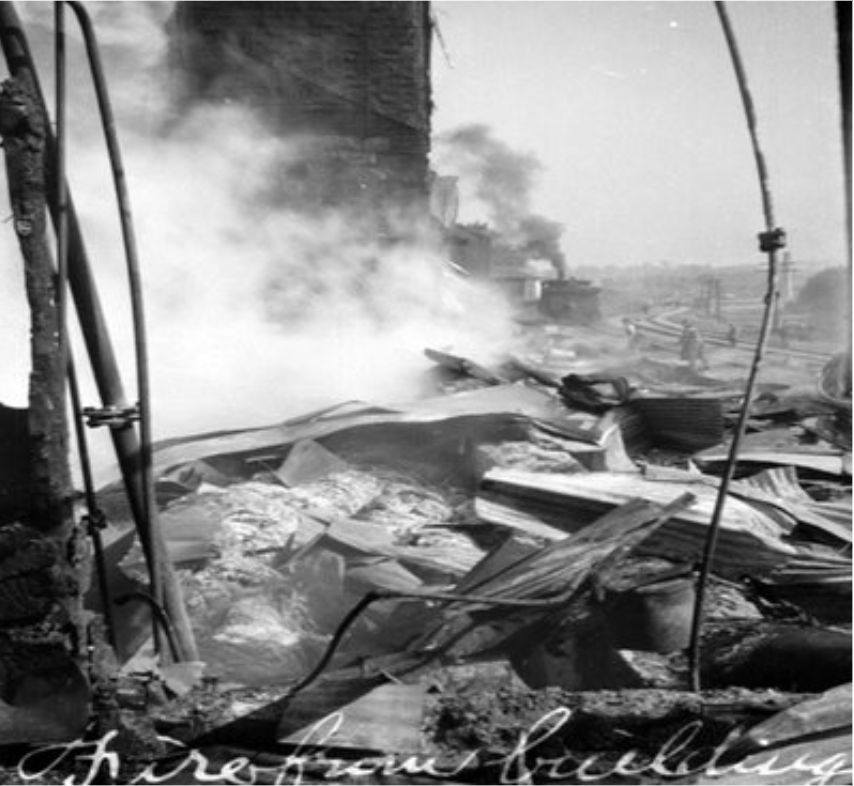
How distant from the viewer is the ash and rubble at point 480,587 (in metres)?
3.13

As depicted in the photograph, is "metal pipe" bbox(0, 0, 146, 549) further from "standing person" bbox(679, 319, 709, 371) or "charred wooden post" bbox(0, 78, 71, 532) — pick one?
"standing person" bbox(679, 319, 709, 371)

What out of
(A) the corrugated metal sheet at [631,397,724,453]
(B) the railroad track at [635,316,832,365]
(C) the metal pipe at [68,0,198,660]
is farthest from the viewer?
(B) the railroad track at [635,316,832,365]

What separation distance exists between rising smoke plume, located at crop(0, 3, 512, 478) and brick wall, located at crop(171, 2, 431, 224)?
417mm

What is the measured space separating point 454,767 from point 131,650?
2007 mm

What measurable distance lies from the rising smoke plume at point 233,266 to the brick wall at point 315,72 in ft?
1.37

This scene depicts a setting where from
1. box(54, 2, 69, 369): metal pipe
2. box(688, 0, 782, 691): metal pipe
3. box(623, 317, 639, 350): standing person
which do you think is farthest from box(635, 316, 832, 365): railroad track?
box(54, 2, 69, 369): metal pipe

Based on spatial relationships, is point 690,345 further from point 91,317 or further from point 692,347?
point 91,317

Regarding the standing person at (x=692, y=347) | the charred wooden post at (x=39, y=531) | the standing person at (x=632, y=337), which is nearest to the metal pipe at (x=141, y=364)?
the charred wooden post at (x=39, y=531)

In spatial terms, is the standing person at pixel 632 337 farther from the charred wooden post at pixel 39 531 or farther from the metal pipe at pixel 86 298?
the charred wooden post at pixel 39 531

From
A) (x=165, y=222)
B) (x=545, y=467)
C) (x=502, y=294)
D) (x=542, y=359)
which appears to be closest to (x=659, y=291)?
(x=502, y=294)

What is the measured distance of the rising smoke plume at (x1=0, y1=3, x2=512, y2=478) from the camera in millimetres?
10562

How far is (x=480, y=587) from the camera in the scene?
3988mm

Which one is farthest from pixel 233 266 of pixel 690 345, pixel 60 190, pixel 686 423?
pixel 690 345

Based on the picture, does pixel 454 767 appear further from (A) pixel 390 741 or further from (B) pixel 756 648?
(B) pixel 756 648
